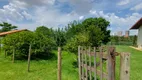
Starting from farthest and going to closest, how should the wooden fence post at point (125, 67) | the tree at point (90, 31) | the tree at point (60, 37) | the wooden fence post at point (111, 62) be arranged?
the tree at point (60, 37), the tree at point (90, 31), the wooden fence post at point (111, 62), the wooden fence post at point (125, 67)

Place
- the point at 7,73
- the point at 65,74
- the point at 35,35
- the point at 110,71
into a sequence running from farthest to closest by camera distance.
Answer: the point at 35,35 < the point at 7,73 < the point at 65,74 < the point at 110,71

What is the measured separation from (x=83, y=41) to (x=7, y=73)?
18.8 feet

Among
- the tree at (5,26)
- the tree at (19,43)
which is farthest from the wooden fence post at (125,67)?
the tree at (5,26)

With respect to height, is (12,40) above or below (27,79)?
above

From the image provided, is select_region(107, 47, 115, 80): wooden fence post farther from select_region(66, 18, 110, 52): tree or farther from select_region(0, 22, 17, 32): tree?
select_region(0, 22, 17, 32): tree

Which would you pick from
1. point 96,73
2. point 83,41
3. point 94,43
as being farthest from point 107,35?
point 96,73

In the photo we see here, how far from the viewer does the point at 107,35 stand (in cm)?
3191

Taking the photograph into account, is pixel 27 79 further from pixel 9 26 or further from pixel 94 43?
pixel 9 26

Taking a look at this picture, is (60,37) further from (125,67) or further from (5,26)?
(5,26)

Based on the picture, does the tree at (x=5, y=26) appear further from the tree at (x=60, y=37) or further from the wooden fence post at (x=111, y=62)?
the wooden fence post at (x=111, y=62)

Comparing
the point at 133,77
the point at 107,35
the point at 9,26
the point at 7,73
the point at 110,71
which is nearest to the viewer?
the point at 110,71

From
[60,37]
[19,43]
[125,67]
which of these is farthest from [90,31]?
[125,67]

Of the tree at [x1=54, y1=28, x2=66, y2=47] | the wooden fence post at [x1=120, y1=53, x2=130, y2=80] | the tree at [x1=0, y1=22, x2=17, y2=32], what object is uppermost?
the tree at [x1=0, y1=22, x2=17, y2=32]

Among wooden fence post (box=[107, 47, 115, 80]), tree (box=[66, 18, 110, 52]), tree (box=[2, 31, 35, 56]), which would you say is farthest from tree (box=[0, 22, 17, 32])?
wooden fence post (box=[107, 47, 115, 80])
